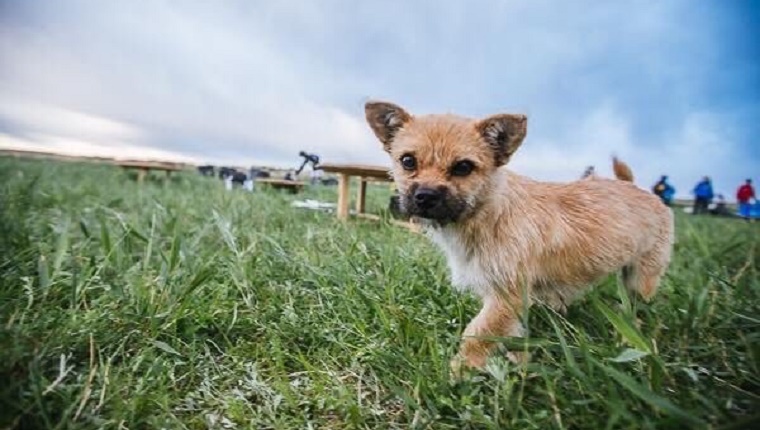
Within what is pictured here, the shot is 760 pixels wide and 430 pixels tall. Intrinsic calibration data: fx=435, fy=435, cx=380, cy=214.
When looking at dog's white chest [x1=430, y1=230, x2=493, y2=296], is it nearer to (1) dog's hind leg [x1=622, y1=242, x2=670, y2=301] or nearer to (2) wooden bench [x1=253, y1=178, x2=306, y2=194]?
(1) dog's hind leg [x1=622, y1=242, x2=670, y2=301]

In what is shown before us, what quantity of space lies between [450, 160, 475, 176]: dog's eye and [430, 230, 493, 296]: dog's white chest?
286 mm

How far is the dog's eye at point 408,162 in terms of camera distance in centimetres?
201

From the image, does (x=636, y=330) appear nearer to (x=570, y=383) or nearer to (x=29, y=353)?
(x=570, y=383)

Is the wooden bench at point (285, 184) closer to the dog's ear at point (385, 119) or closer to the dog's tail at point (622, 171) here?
the dog's ear at point (385, 119)

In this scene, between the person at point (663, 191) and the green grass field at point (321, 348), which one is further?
the person at point (663, 191)

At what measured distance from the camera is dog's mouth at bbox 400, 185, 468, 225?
5.97ft

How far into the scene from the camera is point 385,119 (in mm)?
2193

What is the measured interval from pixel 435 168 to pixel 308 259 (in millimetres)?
1015

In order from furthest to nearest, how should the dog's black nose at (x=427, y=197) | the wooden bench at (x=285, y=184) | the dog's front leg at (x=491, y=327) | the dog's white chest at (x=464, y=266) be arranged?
the wooden bench at (x=285, y=184) < the dog's white chest at (x=464, y=266) < the dog's black nose at (x=427, y=197) < the dog's front leg at (x=491, y=327)

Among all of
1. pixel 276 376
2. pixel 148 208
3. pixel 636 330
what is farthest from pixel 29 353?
pixel 148 208

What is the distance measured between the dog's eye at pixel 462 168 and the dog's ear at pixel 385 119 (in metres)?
0.39

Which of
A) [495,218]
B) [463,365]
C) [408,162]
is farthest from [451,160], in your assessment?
[463,365]

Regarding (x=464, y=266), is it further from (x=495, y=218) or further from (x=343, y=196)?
(x=343, y=196)

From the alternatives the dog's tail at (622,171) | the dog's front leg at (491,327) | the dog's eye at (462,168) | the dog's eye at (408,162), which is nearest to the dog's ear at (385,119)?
the dog's eye at (408,162)
